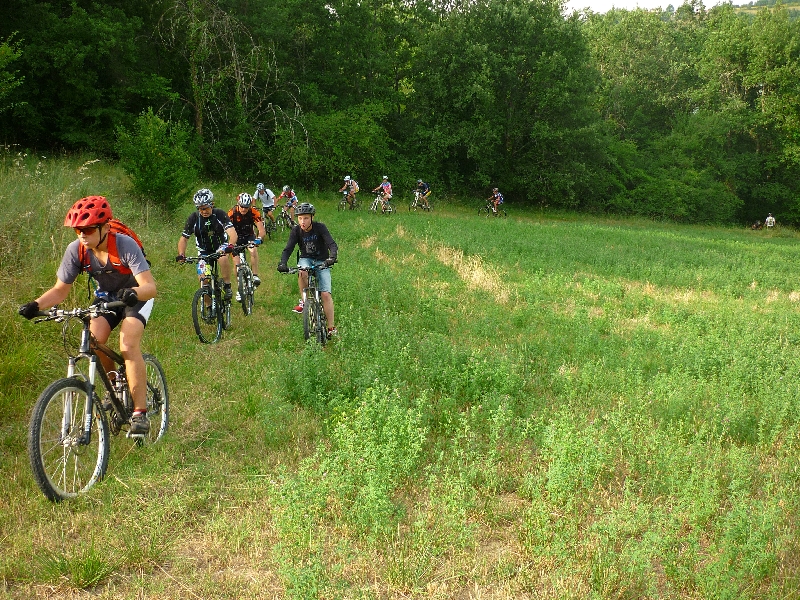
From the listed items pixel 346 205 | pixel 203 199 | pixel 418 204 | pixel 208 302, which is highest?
pixel 418 204

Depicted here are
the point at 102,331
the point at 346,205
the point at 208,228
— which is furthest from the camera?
the point at 346,205

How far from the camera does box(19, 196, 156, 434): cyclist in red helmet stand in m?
4.85

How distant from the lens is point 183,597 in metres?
3.77

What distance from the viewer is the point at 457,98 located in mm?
43562

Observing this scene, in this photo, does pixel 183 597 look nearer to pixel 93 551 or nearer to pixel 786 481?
pixel 93 551

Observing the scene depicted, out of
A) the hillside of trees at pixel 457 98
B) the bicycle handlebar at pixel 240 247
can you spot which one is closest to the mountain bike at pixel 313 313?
the bicycle handlebar at pixel 240 247

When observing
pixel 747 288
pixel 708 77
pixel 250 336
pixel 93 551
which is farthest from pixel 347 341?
pixel 708 77

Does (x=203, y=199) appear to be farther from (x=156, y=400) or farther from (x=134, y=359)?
(x=134, y=359)

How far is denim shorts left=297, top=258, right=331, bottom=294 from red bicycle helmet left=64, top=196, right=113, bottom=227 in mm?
4337

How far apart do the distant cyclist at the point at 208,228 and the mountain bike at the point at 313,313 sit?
4.41ft

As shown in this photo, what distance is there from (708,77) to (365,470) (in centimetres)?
6166

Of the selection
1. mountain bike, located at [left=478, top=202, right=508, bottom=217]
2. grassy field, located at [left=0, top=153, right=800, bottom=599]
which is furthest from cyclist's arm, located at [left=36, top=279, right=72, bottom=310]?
mountain bike, located at [left=478, top=202, right=508, bottom=217]

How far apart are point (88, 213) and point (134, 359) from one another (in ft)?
4.34

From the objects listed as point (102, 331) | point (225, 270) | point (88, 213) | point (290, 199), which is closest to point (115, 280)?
point (102, 331)
